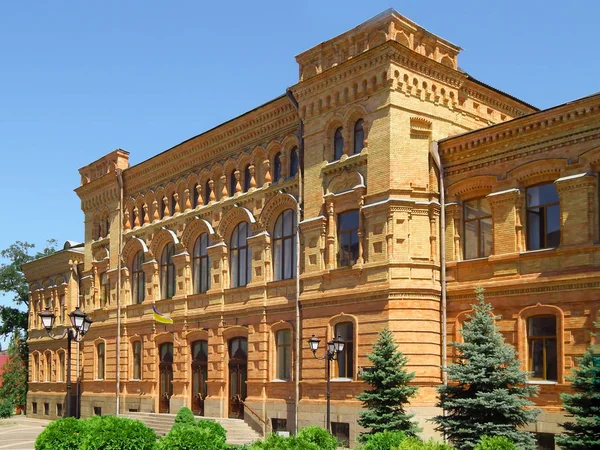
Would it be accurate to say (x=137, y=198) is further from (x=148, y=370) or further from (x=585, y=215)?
(x=585, y=215)

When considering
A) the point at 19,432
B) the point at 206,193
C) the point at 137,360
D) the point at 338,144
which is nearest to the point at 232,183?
the point at 206,193

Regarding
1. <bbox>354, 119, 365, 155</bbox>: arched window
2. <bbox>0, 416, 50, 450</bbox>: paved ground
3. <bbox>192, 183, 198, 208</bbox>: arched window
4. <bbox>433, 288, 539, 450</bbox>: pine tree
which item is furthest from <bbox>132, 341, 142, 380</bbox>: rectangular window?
<bbox>433, 288, 539, 450</bbox>: pine tree

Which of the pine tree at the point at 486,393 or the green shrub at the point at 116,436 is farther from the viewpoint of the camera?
the pine tree at the point at 486,393

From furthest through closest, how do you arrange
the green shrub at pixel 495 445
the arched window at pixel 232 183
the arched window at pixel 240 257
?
the arched window at pixel 232 183 < the arched window at pixel 240 257 < the green shrub at pixel 495 445

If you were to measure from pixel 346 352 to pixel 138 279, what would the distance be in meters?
15.5

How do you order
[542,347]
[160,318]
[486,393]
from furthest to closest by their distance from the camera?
[160,318] < [542,347] < [486,393]

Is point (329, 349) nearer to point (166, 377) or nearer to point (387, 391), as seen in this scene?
point (387, 391)

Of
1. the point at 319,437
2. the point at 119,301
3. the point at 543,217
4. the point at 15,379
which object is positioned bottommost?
the point at 15,379

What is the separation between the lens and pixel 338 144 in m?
28.4

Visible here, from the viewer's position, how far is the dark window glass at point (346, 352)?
88.5 feet

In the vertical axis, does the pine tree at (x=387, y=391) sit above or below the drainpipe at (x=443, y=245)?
below

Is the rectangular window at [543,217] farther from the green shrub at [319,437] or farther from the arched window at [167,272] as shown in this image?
the arched window at [167,272]

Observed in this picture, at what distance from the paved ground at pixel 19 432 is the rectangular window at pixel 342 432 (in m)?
12.3

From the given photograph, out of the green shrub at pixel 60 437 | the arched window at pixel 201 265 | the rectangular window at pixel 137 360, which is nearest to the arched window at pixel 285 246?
the arched window at pixel 201 265
